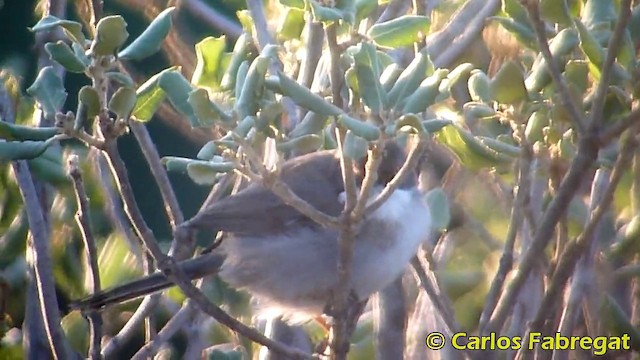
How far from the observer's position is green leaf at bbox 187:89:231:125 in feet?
4.75

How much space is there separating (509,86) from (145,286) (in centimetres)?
104

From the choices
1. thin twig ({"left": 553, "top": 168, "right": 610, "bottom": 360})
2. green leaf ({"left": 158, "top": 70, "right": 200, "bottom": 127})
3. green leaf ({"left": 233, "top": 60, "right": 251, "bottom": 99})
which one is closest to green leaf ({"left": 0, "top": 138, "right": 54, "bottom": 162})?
green leaf ({"left": 158, "top": 70, "right": 200, "bottom": 127})

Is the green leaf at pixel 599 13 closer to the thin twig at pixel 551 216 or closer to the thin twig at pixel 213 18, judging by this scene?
the thin twig at pixel 551 216

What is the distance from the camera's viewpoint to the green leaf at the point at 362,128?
1.38m

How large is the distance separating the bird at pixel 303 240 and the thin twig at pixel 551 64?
867mm

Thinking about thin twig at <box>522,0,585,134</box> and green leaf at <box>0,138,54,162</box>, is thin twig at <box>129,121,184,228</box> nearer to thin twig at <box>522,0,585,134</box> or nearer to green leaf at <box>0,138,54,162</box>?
green leaf at <box>0,138,54,162</box>

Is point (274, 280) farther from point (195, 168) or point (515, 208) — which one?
point (195, 168)

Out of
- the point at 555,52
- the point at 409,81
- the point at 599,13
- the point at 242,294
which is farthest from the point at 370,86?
the point at 242,294

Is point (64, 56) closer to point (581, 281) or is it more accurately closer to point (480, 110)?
point (480, 110)

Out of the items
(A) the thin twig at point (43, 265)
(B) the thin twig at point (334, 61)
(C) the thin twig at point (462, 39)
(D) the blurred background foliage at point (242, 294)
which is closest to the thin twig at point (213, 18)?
(D) the blurred background foliage at point (242, 294)

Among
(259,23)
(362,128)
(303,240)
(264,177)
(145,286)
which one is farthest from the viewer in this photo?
(303,240)

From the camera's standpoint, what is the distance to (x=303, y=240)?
2607 mm

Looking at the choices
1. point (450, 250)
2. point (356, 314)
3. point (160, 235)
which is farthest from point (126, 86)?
point (160, 235)

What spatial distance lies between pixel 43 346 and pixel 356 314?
0.75 meters
